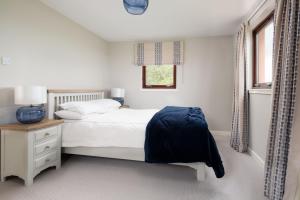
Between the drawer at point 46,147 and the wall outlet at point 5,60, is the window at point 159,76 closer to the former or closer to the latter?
the drawer at point 46,147

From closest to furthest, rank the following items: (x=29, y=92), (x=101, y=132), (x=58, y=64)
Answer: (x=29, y=92) < (x=101, y=132) < (x=58, y=64)

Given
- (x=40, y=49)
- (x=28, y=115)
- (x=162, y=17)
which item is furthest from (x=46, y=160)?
(x=162, y=17)

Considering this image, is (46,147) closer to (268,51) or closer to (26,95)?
(26,95)

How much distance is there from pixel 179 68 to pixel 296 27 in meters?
2.88

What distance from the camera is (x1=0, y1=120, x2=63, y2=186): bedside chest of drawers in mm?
1893

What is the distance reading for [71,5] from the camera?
2.68m

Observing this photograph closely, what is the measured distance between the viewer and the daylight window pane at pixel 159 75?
434cm

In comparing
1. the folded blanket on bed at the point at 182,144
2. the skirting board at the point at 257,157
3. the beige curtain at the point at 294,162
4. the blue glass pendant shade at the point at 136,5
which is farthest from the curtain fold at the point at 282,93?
the blue glass pendant shade at the point at 136,5

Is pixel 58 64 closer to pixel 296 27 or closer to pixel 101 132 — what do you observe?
pixel 101 132

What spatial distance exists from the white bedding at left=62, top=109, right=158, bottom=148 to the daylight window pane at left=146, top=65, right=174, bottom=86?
2188 mm

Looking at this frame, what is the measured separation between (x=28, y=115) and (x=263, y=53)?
334cm

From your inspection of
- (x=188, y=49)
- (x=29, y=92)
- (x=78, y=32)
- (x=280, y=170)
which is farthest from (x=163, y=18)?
(x=280, y=170)

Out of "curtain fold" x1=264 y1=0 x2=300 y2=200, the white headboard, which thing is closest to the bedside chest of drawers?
the white headboard

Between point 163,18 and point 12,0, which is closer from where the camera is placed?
point 12,0
